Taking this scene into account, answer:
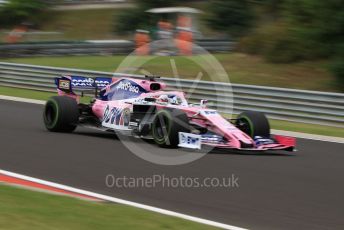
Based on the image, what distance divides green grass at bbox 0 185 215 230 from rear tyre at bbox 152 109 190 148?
11.4 feet

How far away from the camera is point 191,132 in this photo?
402 inches

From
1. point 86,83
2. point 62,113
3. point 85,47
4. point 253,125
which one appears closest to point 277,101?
point 86,83

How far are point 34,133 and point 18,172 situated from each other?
3741 millimetres

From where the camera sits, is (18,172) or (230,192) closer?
(230,192)

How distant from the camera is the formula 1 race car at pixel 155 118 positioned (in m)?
10.1

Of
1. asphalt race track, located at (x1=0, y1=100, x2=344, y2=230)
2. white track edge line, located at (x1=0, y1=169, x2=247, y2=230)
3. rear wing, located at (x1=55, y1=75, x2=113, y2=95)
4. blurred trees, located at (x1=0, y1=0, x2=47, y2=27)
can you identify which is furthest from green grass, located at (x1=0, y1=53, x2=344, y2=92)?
blurred trees, located at (x1=0, y1=0, x2=47, y2=27)

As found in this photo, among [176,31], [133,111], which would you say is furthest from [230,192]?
[176,31]

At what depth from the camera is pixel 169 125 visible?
10102mm

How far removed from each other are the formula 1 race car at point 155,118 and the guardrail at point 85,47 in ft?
65.7

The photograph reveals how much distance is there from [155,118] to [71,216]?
4633 mm

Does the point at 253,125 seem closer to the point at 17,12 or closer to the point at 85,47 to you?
the point at 85,47

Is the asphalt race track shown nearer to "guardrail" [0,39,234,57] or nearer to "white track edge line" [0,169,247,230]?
"white track edge line" [0,169,247,230]

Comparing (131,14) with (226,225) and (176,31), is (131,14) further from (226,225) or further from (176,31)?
(226,225)

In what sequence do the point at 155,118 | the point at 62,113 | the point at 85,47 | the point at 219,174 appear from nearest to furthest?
1. the point at 219,174
2. the point at 155,118
3. the point at 62,113
4. the point at 85,47
